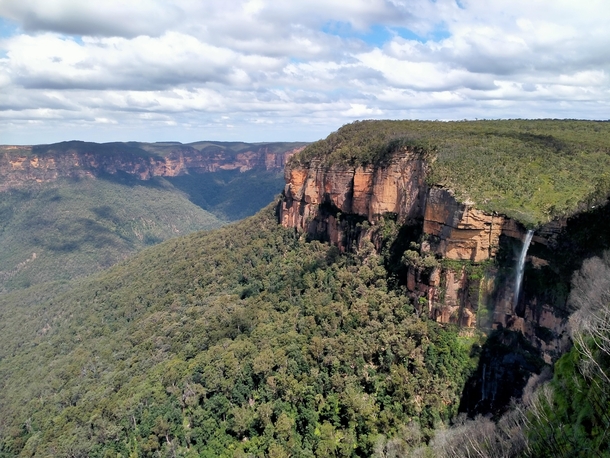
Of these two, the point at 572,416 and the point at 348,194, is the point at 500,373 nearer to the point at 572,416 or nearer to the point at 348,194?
the point at 572,416

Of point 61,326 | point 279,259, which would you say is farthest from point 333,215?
point 61,326

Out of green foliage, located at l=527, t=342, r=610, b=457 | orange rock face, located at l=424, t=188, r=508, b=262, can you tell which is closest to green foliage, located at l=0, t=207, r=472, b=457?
orange rock face, located at l=424, t=188, r=508, b=262

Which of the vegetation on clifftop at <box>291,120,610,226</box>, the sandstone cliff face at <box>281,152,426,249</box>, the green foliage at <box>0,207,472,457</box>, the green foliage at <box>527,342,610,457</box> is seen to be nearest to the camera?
the green foliage at <box>527,342,610,457</box>

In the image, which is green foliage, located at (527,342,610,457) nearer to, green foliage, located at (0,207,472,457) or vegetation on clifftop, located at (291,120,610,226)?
green foliage, located at (0,207,472,457)

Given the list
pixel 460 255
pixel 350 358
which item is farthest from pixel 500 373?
pixel 350 358

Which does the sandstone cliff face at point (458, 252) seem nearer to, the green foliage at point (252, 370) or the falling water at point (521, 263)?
the falling water at point (521, 263)

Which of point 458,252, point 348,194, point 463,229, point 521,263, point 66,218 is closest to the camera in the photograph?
point 521,263

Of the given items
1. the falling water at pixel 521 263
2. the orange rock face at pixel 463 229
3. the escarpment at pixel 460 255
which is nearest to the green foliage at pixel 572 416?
the escarpment at pixel 460 255
